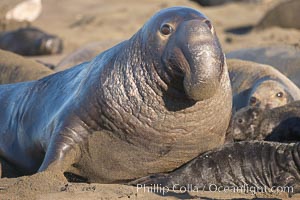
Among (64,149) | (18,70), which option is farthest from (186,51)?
(18,70)

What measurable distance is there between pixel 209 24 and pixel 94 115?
3.45 feet

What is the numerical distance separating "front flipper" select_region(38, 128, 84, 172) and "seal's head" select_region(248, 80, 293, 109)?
331cm

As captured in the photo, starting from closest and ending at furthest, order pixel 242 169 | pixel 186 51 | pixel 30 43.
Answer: pixel 186 51 → pixel 242 169 → pixel 30 43

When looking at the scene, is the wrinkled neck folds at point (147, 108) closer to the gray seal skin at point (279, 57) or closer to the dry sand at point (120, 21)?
the gray seal skin at point (279, 57)

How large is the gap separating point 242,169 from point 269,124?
1511mm

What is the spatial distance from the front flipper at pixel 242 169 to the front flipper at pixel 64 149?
49 centimetres

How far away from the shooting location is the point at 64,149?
21.0 feet

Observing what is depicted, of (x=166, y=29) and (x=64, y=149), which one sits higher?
(x=166, y=29)

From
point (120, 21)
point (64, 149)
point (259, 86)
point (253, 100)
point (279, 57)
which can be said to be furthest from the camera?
point (120, 21)

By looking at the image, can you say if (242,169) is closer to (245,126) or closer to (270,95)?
(245,126)

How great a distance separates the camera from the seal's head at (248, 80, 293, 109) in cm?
950

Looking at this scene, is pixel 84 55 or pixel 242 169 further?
pixel 84 55

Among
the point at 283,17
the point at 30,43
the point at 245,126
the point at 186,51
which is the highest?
the point at 186,51

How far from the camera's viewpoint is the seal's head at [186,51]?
588 centimetres
